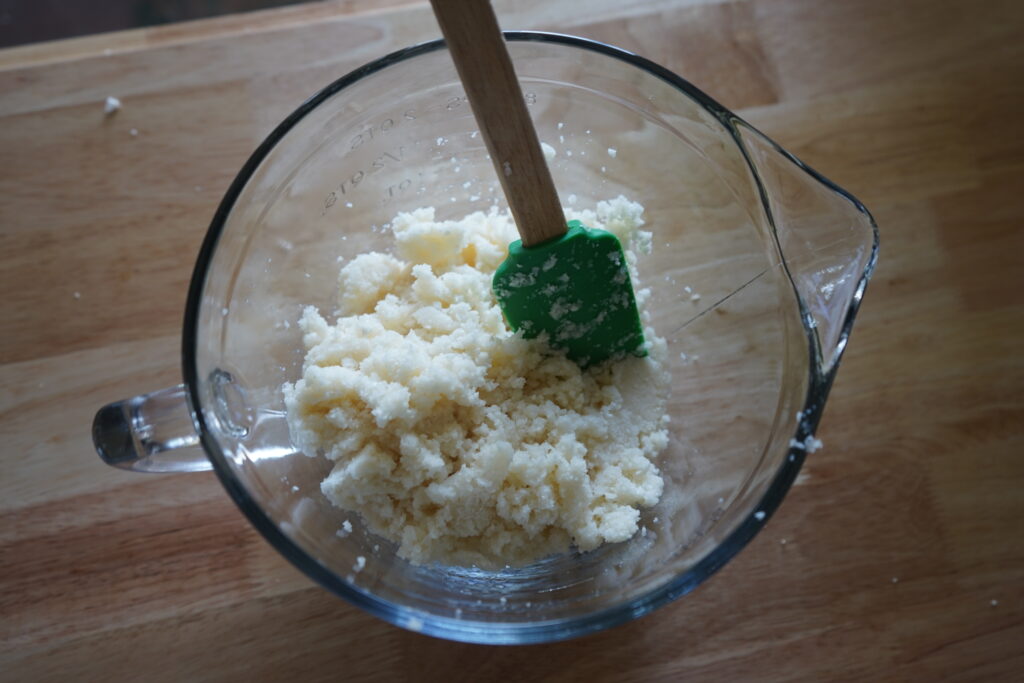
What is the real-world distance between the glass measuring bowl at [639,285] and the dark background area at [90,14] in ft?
2.70

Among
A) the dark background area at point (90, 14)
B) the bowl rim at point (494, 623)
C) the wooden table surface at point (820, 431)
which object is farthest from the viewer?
the dark background area at point (90, 14)

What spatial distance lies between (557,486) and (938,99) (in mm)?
1037

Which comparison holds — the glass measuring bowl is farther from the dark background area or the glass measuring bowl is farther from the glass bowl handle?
the dark background area

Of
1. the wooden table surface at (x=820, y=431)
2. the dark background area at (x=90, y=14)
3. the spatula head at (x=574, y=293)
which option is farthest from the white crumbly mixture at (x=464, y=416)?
the dark background area at (x=90, y=14)

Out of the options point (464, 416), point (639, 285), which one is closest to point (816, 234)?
point (639, 285)

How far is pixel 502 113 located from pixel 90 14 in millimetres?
1417

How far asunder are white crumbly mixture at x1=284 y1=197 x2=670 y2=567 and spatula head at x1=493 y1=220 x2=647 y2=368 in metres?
0.03

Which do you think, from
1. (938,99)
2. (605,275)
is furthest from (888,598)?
(938,99)

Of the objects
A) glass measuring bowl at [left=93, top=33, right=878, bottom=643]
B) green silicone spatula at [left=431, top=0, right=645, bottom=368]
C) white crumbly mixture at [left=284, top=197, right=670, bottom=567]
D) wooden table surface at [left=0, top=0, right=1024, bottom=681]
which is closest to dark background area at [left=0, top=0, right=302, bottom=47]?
wooden table surface at [left=0, top=0, right=1024, bottom=681]

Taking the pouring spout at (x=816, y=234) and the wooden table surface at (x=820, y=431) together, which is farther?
the wooden table surface at (x=820, y=431)

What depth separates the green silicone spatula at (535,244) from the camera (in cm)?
84

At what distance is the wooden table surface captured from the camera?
1.19 meters

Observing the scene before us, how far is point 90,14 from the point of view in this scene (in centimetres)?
177

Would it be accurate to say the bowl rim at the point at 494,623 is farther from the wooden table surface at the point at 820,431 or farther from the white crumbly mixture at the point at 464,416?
the wooden table surface at the point at 820,431
